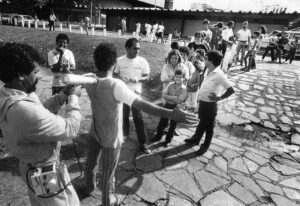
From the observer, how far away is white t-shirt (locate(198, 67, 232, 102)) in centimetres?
407

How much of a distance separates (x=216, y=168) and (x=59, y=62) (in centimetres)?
371

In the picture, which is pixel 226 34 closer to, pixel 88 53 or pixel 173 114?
pixel 88 53

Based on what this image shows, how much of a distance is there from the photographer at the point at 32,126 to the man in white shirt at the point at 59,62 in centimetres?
251

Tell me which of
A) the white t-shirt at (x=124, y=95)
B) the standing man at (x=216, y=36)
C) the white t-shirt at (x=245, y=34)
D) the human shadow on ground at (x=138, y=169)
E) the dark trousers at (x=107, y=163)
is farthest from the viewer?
the white t-shirt at (x=245, y=34)

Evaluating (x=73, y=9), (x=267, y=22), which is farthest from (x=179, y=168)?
(x=73, y=9)

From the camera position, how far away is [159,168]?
13.2 ft

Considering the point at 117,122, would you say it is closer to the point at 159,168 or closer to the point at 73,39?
the point at 159,168

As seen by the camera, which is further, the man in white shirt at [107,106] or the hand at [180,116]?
the man in white shirt at [107,106]

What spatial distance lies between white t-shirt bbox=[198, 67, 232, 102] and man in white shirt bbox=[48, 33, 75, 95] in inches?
106

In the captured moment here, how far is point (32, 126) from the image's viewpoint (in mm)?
1559

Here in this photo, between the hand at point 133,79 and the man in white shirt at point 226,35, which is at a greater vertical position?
the man in white shirt at point 226,35

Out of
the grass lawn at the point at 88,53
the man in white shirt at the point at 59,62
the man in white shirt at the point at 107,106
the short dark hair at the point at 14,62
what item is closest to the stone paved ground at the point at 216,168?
the man in white shirt at the point at 107,106

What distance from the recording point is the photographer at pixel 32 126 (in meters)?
1.57

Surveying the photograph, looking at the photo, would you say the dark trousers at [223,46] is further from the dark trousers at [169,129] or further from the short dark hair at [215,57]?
the dark trousers at [169,129]
